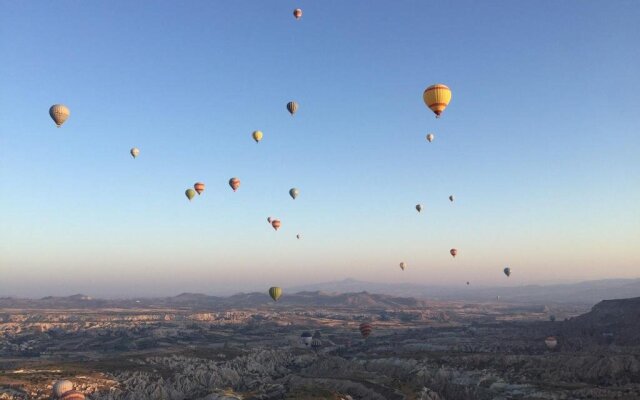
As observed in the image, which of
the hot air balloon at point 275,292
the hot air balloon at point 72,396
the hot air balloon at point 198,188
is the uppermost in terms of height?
the hot air balloon at point 198,188

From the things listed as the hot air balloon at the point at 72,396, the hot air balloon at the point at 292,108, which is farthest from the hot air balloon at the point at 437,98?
the hot air balloon at the point at 72,396

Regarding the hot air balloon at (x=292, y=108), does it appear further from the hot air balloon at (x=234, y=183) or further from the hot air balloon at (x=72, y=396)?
the hot air balloon at (x=72, y=396)

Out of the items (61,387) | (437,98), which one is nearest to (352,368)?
(61,387)

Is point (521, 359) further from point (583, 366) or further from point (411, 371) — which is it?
point (411, 371)

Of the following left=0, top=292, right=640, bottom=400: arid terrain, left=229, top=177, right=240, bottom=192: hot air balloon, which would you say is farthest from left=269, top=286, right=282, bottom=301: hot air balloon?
left=229, top=177, right=240, bottom=192: hot air balloon

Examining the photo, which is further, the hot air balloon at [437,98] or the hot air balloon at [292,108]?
the hot air balloon at [292,108]

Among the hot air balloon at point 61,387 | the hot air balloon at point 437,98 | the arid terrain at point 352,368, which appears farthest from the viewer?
the arid terrain at point 352,368

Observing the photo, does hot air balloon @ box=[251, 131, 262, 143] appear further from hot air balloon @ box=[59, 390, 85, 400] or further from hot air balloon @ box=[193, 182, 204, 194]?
hot air balloon @ box=[59, 390, 85, 400]
